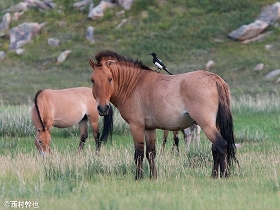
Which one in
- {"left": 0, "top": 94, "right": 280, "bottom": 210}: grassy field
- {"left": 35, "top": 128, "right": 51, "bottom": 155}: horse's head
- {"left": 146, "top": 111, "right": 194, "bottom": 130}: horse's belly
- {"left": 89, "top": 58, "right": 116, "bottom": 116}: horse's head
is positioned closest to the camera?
{"left": 0, "top": 94, "right": 280, "bottom": 210}: grassy field

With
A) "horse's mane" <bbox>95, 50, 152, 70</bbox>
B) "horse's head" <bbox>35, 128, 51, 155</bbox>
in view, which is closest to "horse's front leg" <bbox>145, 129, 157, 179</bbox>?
"horse's mane" <bbox>95, 50, 152, 70</bbox>

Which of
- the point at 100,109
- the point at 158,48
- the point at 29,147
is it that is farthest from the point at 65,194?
the point at 158,48

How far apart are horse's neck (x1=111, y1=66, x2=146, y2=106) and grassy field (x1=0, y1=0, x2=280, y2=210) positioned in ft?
3.30

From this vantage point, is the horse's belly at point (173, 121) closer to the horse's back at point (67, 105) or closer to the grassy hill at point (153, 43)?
the horse's back at point (67, 105)

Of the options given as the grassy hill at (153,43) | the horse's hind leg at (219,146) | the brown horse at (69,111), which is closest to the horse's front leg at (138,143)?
the horse's hind leg at (219,146)

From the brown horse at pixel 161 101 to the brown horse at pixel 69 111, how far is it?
185 inches

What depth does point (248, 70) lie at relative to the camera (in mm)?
34875

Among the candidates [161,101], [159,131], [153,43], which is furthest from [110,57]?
[153,43]

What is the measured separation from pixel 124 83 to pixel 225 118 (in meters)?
1.82

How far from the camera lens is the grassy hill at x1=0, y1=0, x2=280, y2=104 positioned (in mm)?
34938

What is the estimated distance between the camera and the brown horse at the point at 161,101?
9797 mm

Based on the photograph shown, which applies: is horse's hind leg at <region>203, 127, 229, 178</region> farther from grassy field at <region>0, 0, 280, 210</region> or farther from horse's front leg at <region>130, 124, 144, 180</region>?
horse's front leg at <region>130, 124, 144, 180</region>

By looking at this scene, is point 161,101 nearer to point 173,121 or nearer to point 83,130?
point 173,121

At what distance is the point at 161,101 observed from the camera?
10.2 m
